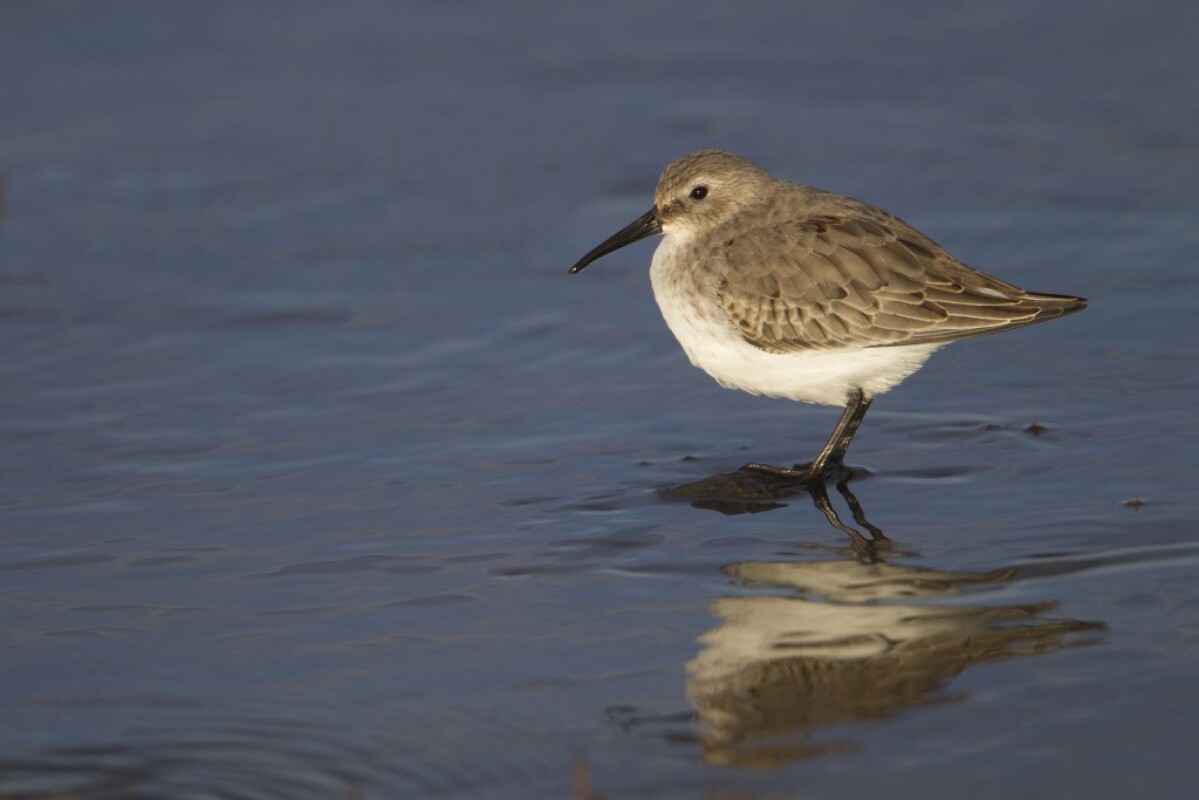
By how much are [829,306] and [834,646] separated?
2342 millimetres

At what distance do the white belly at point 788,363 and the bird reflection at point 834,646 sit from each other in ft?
4.17

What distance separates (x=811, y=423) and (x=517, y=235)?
321 centimetres

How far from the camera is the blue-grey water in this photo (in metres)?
5.18

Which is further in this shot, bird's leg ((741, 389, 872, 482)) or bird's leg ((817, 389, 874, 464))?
bird's leg ((817, 389, 874, 464))

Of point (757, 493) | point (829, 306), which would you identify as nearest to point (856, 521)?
point (757, 493)

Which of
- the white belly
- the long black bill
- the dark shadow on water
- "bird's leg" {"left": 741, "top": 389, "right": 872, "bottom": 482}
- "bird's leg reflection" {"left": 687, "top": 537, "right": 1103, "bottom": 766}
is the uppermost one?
the long black bill

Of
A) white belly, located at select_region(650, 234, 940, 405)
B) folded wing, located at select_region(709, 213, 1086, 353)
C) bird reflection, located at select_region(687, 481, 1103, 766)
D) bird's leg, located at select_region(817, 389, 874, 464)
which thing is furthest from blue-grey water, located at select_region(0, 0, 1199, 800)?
folded wing, located at select_region(709, 213, 1086, 353)

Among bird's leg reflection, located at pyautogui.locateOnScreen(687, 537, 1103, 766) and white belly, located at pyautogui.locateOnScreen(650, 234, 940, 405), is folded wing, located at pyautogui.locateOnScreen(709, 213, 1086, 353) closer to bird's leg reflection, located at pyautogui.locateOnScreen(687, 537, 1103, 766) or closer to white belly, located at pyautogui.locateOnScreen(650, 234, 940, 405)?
white belly, located at pyautogui.locateOnScreen(650, 234, 940, 405)

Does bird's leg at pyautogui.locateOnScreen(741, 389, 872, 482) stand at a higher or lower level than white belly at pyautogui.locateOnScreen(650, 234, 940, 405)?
lower

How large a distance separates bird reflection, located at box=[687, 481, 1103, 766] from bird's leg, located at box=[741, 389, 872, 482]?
3.08 ft

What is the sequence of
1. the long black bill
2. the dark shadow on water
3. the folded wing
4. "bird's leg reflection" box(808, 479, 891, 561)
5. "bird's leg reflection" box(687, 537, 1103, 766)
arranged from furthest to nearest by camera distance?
the long black bill < the folded wing < the dark shadow on water < "bird's leg reflection" box(808, 479, 891, 561) < "bird's leg reflection" box(687, 537, 1103, 766)

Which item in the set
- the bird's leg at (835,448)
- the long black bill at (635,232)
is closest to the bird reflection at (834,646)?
the bird's leg at (835,448)

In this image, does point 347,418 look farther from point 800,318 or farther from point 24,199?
point 24,199

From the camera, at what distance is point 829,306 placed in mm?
7609
